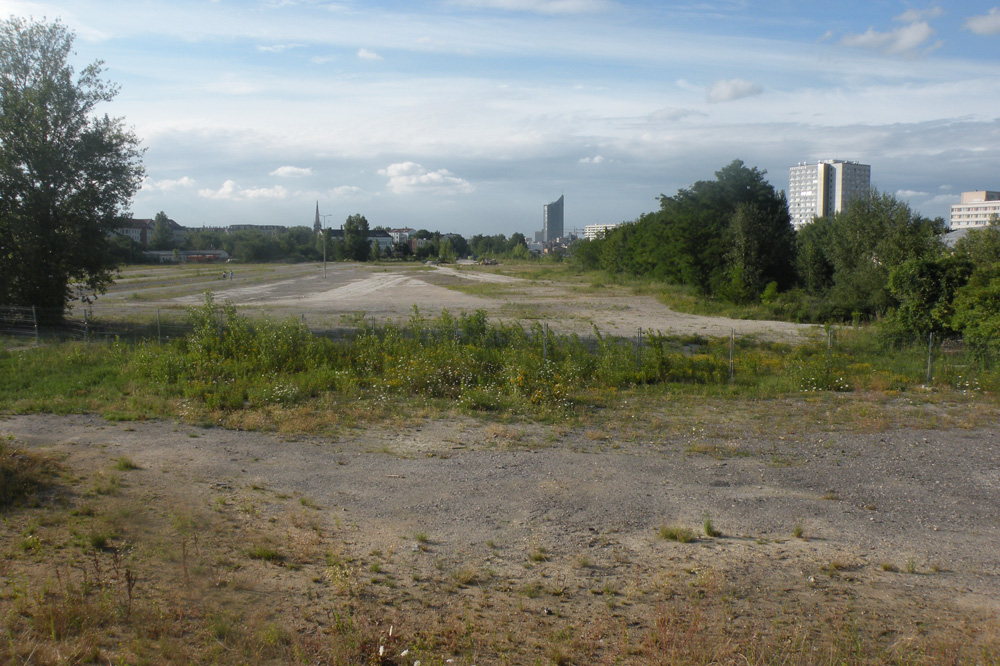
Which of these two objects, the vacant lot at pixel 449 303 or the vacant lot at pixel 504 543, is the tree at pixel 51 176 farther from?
the vacant lot at pixel 504 543

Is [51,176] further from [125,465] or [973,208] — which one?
[973,208]

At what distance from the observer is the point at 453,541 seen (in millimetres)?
7238

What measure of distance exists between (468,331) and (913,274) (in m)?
14.6

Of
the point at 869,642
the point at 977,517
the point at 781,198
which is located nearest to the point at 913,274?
the point at 977,517

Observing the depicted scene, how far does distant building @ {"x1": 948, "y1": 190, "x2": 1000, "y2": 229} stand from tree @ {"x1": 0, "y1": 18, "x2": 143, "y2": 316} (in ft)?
411

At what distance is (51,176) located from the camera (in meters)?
24.9

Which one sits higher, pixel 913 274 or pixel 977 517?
pixel 913 274

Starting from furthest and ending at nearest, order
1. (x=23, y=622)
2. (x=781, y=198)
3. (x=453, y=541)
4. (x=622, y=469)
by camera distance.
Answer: (x=781, y=198) < (x=622, y=469) < (x=453, y=541) < (x=23, y=622)

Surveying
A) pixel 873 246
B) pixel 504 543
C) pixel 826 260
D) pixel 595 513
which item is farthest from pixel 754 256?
pixel 504 543

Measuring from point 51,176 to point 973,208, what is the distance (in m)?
144

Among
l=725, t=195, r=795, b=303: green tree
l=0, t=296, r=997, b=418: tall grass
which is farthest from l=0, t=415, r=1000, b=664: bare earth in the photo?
l=725, t=195, r=795, b=303: green tree

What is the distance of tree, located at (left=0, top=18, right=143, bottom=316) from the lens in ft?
79.6

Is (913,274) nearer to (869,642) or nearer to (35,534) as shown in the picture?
(869,642)

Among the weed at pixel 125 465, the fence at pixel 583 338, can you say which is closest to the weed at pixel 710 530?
the weed at pixel 125 465
